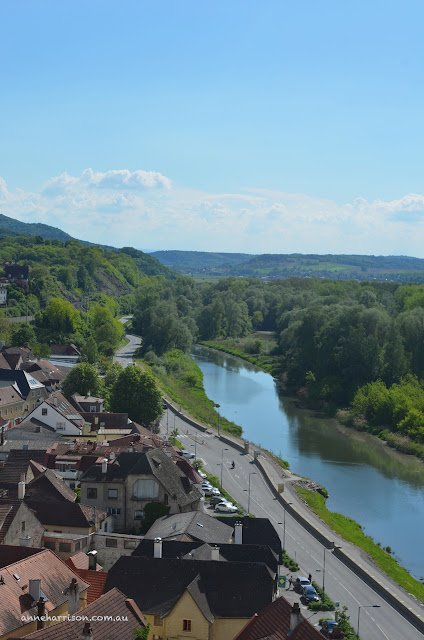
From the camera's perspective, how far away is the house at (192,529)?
25.8 m

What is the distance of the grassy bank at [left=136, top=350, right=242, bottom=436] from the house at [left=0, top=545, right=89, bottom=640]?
3670 cm

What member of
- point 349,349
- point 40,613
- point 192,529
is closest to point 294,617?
point 40,613

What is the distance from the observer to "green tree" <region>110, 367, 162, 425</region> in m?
51.8

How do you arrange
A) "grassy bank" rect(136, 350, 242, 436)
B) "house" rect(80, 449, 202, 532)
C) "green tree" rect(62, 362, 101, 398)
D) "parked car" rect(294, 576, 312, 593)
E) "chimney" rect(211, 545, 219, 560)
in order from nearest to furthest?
1. "chimney" rect(211, 545, 219, 560)
2. "parked car" rect(294, 576, 312, 593)
3. "house" rect(80, 449, 202, 532)
4. "green tree" rect(62, 362, 101, 398)
5. "grassy bank" rect(136, 350, 242, 436)

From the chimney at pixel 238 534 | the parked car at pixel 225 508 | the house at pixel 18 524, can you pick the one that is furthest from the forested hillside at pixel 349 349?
the house at pixel 18 524

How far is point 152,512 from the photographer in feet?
102

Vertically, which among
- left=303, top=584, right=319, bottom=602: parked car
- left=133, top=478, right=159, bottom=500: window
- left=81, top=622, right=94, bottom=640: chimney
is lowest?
left=303, top=584, right=319, bottom=602: parked car

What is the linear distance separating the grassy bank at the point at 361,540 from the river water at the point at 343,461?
67cm

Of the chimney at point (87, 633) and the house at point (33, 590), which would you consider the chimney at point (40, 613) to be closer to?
the house at point (33, 590)

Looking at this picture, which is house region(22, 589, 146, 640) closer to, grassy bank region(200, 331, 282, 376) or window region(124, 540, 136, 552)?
window region(124, 540, 136, 552)

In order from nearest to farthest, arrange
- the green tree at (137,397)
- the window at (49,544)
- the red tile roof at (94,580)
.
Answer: the red tile roof at (94,580) → the window at (49,544) → the green tree at (137,397)

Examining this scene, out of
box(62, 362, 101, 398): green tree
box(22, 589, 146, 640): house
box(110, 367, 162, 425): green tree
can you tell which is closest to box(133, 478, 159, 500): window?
box(22, 589, 146, 640): house

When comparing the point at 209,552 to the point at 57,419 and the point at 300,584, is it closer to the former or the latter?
the point at 300,584

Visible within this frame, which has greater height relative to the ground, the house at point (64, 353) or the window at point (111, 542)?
the window at point (111, 542)
